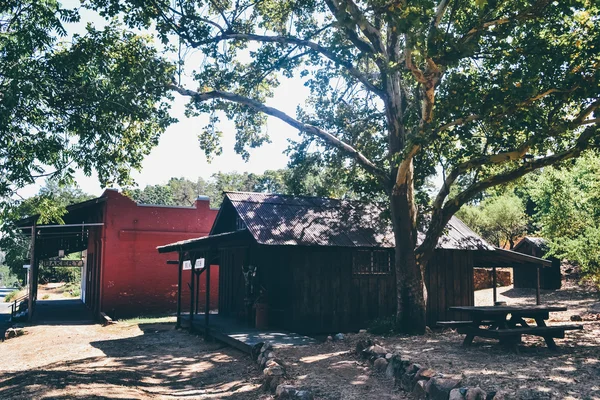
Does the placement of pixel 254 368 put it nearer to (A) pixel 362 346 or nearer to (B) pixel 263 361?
(B) pixel 263 361

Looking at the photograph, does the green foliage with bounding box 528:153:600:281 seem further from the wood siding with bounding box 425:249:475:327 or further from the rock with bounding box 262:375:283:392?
the rock with bounding box 262:375:283:392

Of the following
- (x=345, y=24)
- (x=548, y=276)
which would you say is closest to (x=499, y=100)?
(x=345, y=24)

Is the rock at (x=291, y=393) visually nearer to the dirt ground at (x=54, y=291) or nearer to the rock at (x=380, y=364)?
the rock at (x=380, y=364)

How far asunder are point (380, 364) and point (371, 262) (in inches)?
272

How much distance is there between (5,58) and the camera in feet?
32.1

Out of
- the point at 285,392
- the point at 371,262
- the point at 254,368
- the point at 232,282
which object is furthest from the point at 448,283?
the point at 285,392

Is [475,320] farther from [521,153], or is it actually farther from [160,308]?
[160,308]

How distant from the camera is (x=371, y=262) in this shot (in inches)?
624

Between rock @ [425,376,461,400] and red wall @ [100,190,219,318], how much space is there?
59.4 feet

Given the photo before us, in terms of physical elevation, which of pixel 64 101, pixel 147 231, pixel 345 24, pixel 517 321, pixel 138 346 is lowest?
pixel 138 346

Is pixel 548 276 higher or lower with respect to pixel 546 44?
lower

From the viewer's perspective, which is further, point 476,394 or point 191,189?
point 191,189

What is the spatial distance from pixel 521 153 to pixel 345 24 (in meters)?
4.83

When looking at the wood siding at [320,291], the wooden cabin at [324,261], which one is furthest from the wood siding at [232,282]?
the wood siding at [320,291]
